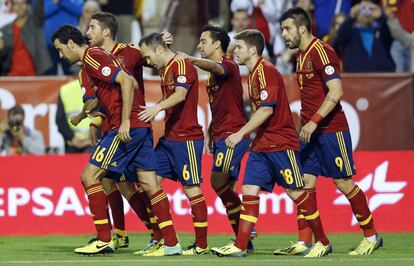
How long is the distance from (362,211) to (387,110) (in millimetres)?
5663

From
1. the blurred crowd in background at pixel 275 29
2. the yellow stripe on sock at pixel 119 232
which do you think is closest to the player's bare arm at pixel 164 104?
the yellow stripe on sock at pixel 119 232

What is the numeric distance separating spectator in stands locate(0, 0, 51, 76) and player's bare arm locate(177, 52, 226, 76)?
275 inches

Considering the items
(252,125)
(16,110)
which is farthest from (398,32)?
(252,125)

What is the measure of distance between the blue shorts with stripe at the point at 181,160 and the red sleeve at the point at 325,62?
1415 millimetres

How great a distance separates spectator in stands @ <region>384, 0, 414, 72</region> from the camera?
759 inches

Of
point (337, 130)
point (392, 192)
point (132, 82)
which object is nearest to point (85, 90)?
point (132, 82)

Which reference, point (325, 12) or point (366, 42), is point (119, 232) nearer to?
point (366, 42)

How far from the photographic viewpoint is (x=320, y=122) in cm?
1306

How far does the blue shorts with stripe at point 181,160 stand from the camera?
12.9 meters

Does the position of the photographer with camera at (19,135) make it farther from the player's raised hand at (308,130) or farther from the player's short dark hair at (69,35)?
the player's raised hand at (308,130)

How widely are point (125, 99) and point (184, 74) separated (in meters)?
0.65

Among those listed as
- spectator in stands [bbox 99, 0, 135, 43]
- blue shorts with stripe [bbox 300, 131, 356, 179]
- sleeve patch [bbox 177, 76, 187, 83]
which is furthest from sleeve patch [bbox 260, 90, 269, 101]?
spectator in stands [bbox 99, 0, 135, 43]

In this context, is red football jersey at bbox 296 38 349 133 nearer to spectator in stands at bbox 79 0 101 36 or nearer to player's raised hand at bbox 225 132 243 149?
player's raised hand at bbox 225 132 243 149

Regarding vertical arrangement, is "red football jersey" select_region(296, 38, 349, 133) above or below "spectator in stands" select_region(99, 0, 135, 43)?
below
